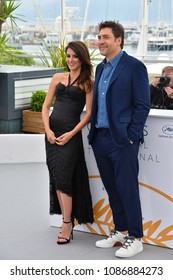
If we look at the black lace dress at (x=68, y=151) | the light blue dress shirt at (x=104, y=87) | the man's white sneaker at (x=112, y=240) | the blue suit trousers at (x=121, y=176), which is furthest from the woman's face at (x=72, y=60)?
the man's white sneaker at (x=112, y=240)

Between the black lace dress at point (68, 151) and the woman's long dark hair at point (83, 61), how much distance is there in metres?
0.07

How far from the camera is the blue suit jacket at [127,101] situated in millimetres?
4031

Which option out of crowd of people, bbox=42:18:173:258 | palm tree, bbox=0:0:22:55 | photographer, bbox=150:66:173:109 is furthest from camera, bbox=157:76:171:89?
palm tree, bbox=0:0:22:55

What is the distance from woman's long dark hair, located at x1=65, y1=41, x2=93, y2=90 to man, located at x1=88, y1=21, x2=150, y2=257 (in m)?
0.15

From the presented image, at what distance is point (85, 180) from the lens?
14.9 ft

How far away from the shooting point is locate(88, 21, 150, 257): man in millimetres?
4043

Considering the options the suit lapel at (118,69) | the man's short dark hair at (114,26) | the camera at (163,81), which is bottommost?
the camera at (163,81)

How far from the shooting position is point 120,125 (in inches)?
159

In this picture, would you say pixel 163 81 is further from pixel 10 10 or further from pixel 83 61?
pixel 10 10

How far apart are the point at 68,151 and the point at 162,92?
143 centimetres

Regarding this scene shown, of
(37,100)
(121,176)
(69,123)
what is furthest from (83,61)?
(37,100)

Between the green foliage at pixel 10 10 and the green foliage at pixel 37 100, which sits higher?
the green foliage at pixel 10 10

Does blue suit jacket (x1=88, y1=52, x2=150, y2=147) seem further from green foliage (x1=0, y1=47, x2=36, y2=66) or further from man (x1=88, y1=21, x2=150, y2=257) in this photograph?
green foliage (x1=0, y1=47, x2=36, y2=66)

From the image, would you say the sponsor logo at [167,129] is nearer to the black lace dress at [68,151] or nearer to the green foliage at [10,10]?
the black lace dress at [68,151]
